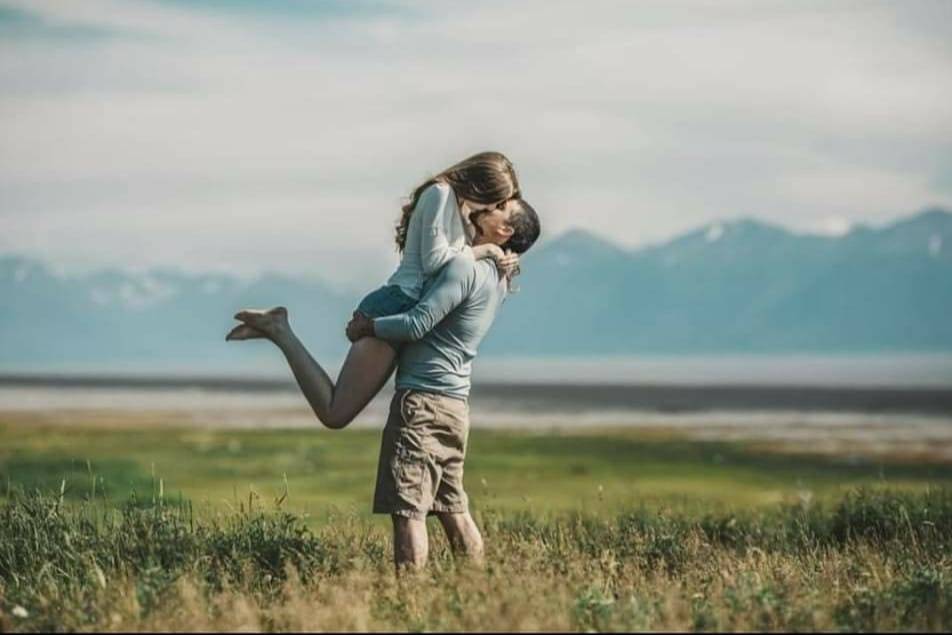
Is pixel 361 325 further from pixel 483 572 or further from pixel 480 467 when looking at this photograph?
pixel 480 467

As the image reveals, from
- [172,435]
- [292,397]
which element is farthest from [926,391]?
[172,435]

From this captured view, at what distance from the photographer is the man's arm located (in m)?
7.97

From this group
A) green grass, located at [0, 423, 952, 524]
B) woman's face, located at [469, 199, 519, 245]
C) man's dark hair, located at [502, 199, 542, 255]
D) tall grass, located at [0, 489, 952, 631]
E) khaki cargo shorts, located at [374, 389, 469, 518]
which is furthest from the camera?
green grass, located at [0, 423, 952, 524]

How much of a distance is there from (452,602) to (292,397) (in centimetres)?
8850

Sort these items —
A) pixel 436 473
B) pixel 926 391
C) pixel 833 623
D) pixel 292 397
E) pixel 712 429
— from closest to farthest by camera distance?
pixel 833 623
pixel 436 473
pixel 712 429
pixel 292 397
pixel 926 391

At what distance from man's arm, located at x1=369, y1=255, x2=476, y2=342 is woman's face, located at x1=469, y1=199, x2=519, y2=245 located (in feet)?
1.30

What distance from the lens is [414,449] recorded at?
26.6 feet

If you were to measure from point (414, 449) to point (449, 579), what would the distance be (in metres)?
0.70

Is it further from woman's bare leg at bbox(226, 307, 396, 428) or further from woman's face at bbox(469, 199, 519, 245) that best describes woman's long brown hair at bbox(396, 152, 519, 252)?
woman's bare leg at bbox(226, 307, 396, 428)

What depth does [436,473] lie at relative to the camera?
8219 mm

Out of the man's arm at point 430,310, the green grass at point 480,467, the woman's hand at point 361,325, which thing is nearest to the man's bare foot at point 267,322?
the woman's hand at point 361,325

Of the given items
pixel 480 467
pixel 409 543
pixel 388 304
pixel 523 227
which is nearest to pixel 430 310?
pixel 388 304

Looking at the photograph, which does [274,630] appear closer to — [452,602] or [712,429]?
[452,602]

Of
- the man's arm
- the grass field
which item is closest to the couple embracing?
the man's arm
